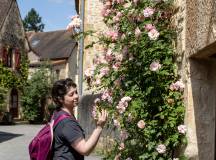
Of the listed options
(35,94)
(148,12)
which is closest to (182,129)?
(148,12)

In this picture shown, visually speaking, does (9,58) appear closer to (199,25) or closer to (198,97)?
(198,97)

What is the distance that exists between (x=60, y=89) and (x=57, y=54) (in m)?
44.9

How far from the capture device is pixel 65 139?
12.3ft

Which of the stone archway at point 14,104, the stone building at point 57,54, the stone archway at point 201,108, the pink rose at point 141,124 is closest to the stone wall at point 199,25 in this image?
the stone archway at point 201,108

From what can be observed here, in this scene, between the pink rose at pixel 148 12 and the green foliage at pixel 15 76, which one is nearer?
the pink rose at pixel 148 12

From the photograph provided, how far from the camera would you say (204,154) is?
4.78 meters

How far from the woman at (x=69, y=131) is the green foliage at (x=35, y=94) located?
33612mm

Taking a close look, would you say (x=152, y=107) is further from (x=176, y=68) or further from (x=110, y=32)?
(x=110, y=32)

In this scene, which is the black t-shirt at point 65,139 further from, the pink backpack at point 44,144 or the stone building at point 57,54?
the stone building at point 57,54

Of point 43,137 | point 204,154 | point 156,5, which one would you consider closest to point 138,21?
point 156,5

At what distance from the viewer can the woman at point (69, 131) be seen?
3697 mm

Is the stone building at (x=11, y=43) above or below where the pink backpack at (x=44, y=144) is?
above

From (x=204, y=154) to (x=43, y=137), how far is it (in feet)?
5.57

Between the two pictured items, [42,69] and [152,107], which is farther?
[42,69]
